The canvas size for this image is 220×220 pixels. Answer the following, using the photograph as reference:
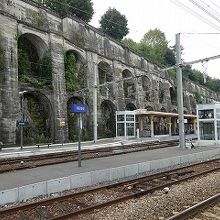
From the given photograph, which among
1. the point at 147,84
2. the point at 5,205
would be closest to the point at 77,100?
the point at 147,84

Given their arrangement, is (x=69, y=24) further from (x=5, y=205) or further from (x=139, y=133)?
(x=5, y=205)

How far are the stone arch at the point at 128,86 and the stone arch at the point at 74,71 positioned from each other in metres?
11.0

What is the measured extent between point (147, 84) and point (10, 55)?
3056 centimetres

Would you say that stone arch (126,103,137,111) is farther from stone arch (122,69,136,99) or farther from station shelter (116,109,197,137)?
station shelter (116,109,197,137)

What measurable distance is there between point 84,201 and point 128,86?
146 ft

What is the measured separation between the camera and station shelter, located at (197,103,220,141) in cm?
2750

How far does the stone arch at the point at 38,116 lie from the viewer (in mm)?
33500

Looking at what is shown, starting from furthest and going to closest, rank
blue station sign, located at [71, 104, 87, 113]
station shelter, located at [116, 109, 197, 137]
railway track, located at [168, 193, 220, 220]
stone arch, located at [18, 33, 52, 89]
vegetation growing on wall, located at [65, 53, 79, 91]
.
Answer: station shelter, located at [116, 109, 197, 137] < vegetation growing on wall, located at [65, 53, 79, 91] < stone arch, located at [18, 33, 52, 89] < blue station sign, located at [71, 104, 87, 113] < railway track, located at [168, 193, 220, 220]

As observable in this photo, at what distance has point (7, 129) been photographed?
28.9 metres

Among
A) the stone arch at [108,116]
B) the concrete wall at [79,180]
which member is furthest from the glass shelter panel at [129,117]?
the concrete wall at [79,180]

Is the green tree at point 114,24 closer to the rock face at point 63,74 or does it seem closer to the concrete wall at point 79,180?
the rock face at point 63,74

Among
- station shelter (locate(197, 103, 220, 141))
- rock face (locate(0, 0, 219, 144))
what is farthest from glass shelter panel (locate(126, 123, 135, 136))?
station shelter (locate(197, 103, 220, 141))

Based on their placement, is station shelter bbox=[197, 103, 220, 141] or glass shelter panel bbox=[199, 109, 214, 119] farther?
glass shelter panel bbox=[199, 109, 214, 119]

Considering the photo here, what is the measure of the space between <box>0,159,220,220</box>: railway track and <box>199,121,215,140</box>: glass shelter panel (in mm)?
15134
